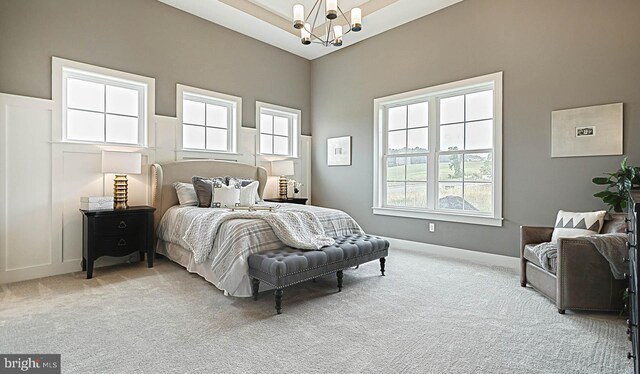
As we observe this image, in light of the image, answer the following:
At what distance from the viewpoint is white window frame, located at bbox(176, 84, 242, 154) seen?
4672mm

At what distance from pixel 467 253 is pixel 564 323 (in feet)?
6.46

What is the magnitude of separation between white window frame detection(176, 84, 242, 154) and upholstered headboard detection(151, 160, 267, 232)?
0.26m

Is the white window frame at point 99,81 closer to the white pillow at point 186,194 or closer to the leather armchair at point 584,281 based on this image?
the white pillow at point 186,194

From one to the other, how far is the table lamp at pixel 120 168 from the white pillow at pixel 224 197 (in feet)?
3.01

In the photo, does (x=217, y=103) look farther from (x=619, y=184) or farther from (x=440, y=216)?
(x=619, y=184)

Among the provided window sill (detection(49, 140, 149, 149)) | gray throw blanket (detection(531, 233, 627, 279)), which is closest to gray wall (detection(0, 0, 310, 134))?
window sill (detection(49, 140, 149, 149))

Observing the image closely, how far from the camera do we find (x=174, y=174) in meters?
4.48

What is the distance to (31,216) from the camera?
3512mm

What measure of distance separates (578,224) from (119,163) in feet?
15.9

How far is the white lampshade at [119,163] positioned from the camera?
3.66m

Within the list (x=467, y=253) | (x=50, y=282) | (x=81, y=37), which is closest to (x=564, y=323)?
(x=467, y=253)

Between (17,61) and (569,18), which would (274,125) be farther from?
(569,18)

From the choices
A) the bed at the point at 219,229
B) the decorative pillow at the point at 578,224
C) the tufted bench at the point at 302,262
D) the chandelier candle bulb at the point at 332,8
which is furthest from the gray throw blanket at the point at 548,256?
the chandelier candle bulb at the point at 332,8

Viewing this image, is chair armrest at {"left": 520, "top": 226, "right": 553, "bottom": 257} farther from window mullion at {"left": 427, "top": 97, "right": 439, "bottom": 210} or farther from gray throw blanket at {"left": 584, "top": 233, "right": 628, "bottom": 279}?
window mullion at {"left": 427, "top": 97, "right": 439, "bottom": 210}
